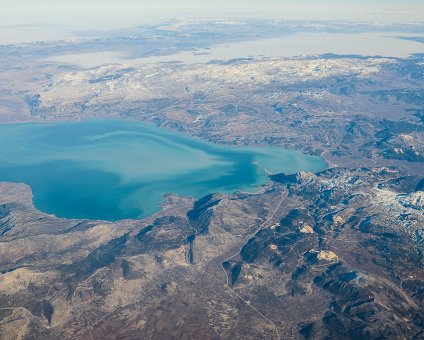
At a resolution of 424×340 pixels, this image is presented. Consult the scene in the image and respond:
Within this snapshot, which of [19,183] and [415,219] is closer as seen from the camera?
[415,219]

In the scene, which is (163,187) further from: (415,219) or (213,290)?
(415,219)

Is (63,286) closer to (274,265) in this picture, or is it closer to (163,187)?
(274,265)

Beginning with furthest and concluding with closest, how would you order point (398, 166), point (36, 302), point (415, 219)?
point (398, 166)
point (415, 219)
point (36, 302)

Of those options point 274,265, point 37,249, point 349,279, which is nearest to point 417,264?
point 349,279

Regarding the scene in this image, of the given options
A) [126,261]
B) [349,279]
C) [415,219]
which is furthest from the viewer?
[415,219]

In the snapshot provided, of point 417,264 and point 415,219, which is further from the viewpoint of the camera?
point 415,219

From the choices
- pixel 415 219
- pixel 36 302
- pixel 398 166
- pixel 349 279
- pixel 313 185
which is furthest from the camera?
pixel 398 166

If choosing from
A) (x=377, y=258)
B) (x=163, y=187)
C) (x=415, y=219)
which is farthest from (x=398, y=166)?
(x=163, y=187)

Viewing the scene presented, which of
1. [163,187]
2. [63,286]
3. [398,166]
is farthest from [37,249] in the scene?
[398,166]

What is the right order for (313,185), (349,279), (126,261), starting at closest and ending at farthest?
(349,279) → (126,261) → (313,185)
